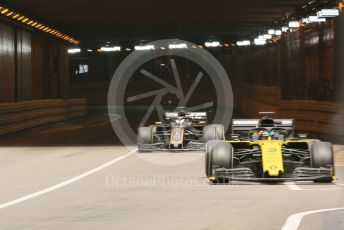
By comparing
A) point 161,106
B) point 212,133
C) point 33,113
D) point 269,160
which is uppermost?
point 161,106

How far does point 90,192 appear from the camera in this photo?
43.1ft

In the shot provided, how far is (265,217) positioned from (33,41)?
109 feet

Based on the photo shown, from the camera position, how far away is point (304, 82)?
121 ft

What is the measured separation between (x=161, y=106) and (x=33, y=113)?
731 centimetres

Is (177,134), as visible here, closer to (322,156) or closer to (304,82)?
(322,156)

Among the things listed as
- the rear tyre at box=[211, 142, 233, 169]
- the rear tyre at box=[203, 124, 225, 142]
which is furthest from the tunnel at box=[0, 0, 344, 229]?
the rear tyre at box=[211, 142, 233, 169]

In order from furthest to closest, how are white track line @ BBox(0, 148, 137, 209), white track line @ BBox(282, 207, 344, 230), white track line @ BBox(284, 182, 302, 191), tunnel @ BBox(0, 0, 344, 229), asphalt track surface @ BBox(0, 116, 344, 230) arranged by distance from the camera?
white track line @ BBox(284, 182, 302, 191) → white track line @ BBox(0, 148, 137, 209) → tunnel @ BBox(0, 0, 344, 229) → asphalt track surface @ BBox(0, 116, 344, 230) → white track line @ BBox(282, 207, 344, 230)

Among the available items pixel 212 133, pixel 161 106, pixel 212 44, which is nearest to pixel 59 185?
pixel 212 133

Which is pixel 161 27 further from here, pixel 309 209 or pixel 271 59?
pixel 309 209

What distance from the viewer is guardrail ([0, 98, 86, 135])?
2897 cm

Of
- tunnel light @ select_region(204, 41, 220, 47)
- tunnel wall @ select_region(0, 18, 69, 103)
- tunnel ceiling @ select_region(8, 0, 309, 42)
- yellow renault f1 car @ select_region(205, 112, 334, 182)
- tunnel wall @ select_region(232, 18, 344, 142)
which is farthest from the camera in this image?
tunnel light @ select_region(204, 41, 220, 47)

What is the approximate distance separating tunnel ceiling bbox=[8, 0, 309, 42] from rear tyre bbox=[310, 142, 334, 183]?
651 inches

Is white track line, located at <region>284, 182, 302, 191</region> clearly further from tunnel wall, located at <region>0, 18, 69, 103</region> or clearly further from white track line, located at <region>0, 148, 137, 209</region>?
tunnel wall, located at <region>0, 18, 69, 103</region>

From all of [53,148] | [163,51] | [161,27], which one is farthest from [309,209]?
[163,51]
